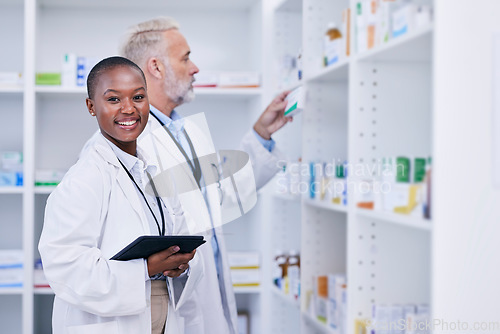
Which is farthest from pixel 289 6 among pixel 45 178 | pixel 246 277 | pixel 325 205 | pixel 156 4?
pixel 45 178

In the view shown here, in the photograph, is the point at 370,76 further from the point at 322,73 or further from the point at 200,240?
the point at 200,240

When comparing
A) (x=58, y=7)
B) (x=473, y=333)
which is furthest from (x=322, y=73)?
(x=58, y=7)

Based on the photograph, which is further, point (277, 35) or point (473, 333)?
point (277, 35)

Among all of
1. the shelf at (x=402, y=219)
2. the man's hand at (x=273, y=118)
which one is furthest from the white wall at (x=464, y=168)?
the man's hand at (x=273, y=118)

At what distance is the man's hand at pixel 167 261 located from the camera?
1.63 m

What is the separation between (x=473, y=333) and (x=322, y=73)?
1.08m

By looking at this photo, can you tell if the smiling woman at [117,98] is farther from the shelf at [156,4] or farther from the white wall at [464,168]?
the shelf at [156,4]

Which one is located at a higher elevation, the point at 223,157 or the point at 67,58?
the point at 67,58

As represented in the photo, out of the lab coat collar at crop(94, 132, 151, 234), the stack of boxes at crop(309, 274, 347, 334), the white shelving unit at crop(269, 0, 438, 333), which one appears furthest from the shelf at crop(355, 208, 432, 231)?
the lab coat collar at crop(94, 132, 151, 234)

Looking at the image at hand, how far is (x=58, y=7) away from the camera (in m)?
Answer: 3.35

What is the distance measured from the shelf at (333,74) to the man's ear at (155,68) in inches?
23.9

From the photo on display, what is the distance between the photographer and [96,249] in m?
1.57

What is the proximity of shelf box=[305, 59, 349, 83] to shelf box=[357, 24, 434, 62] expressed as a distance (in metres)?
0.16

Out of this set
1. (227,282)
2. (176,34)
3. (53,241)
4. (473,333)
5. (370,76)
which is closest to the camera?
(473,333)
